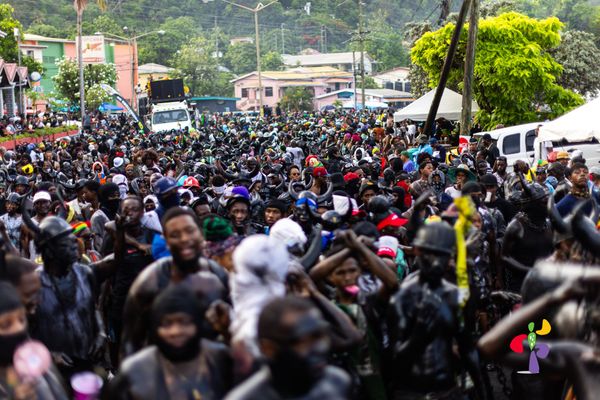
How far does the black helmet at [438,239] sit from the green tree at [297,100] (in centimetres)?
9969

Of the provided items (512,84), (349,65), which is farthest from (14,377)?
(349,65)

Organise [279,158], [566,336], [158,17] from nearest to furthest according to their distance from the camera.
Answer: [566,336]
[279,158]
[158,17]

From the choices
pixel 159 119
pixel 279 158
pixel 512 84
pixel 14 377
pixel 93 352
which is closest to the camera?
pixel 14 377

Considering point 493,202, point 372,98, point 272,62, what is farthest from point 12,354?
point 272,62

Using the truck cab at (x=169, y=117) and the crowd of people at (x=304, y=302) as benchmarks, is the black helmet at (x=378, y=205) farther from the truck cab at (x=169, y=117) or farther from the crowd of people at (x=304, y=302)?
the truck cab at (x=169, y=117)

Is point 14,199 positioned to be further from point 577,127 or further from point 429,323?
point 577,127

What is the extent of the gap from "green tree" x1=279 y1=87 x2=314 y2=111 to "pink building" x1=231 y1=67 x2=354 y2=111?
757cm

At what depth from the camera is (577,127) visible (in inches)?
634

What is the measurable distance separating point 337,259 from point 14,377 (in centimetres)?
208

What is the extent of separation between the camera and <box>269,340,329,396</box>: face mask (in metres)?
3.86

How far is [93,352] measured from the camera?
7098 millimetres

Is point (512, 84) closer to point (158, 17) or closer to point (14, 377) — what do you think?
point (14, 377)

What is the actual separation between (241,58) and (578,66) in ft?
302

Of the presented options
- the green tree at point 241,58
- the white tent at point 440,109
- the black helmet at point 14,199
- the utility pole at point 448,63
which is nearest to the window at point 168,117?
the white tent at point 440,109
